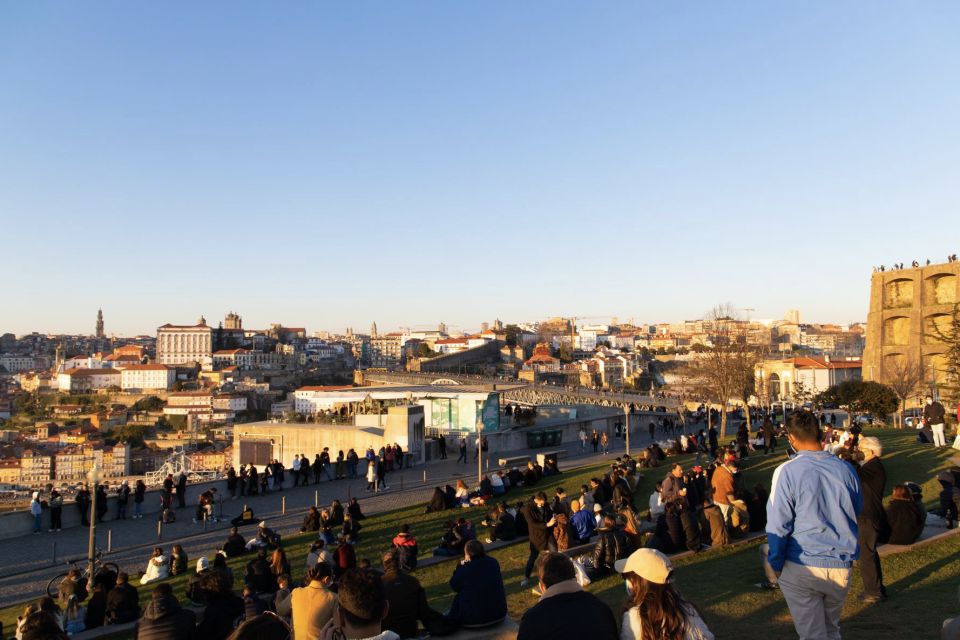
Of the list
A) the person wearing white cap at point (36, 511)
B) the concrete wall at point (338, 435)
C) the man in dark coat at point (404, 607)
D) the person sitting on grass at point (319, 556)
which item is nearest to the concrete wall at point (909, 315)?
the concrete wall at point (338, 435)

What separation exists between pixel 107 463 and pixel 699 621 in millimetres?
88607

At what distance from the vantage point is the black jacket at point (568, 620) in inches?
135

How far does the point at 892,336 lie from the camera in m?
52.6

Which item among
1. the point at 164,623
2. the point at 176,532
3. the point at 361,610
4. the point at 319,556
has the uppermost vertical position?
the point at 361,610

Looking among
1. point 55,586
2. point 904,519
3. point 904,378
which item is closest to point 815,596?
point 904,519

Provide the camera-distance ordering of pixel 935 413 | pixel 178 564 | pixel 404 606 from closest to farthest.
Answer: pixel 404 606, pixel 178 564, pixel 935 413

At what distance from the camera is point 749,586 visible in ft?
23.7

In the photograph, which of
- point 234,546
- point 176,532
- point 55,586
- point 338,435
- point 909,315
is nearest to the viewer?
point 55,586

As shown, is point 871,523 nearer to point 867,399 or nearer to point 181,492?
point 181,492

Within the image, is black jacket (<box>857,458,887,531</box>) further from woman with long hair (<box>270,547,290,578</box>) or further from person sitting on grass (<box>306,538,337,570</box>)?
woman with long hair (<box>270,547,290,578</box>)

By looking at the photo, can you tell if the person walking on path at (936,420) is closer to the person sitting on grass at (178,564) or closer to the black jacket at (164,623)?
the person sitting on grass at (178,564)

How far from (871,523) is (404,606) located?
380 cm

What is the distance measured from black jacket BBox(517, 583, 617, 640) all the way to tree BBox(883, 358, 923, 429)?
31.4m

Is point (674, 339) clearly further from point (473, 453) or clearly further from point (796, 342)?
point (473, 453)
